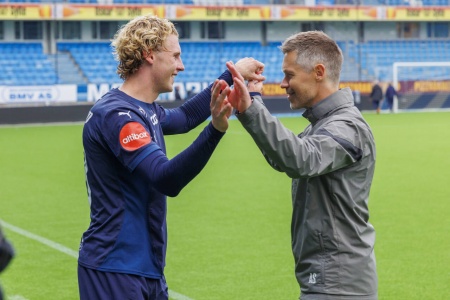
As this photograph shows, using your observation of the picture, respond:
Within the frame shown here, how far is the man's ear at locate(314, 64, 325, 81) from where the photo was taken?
396 cm

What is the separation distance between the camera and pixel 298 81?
13.1ft

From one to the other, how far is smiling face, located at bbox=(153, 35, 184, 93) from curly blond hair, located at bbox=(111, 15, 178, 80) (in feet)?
0.09

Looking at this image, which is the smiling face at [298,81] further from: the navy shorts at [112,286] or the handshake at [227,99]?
the navy shorts at [112,286]

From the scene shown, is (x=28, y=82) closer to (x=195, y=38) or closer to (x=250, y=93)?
(x=195, y=38)

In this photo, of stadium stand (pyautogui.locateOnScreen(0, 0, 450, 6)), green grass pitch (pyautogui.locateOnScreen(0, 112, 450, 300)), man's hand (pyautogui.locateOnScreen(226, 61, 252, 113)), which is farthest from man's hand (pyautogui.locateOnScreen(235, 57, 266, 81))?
stadium stand (pyautogui.locateOnScreen(0, 0, 450, 6))

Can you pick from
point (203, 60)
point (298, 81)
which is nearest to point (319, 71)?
point (298, 81)

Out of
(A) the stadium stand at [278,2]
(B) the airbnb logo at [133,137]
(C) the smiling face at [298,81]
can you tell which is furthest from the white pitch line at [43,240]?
(A) the stadium stand at [278,2]

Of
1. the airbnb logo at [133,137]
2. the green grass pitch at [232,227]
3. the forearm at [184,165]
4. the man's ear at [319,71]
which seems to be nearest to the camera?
the forearm at [184,165]

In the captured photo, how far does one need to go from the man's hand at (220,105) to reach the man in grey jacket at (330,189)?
270mm

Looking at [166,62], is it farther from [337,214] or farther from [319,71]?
[337,214]

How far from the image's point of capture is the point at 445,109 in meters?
44.4

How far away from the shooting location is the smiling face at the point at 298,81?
3.98 metres

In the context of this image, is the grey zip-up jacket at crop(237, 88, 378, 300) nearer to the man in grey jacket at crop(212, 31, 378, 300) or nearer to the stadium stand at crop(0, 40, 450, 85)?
the man in grey jacket at crop(212, 31, 378, 300)

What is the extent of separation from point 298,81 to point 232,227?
7.81 meters
